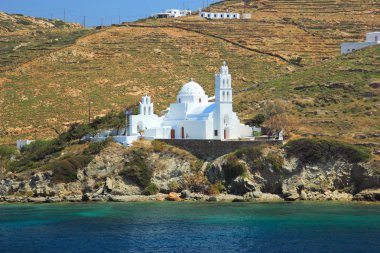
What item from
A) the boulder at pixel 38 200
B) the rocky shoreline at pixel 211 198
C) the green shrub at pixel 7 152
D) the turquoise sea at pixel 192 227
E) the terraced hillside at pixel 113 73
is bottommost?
the turquoise sea at pixel 192 227

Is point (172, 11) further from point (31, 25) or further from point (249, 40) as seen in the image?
point (31, 25)

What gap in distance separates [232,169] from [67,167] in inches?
577

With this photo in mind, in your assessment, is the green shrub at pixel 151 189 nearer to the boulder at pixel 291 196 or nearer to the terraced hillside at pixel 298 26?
the boulder at pixel 291 196

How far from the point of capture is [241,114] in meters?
86.3

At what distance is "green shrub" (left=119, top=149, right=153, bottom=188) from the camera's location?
71.8 metres

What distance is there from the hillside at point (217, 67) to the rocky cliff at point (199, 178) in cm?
676

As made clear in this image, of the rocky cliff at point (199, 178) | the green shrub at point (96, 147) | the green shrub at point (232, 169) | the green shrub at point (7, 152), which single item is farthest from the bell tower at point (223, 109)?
the green shrub at point (7, 152)

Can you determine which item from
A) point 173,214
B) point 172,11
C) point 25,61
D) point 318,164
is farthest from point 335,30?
point 173,214

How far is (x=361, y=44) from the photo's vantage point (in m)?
105

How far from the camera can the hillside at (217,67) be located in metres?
87.9

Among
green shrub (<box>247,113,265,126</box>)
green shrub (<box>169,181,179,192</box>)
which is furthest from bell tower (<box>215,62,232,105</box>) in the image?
green shrub (<box>169,181,179,192</box>)

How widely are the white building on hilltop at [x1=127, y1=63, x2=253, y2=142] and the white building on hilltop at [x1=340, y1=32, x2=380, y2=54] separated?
3132cm

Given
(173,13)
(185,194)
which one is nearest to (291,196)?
(185,194)

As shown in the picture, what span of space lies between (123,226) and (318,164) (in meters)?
21.1
